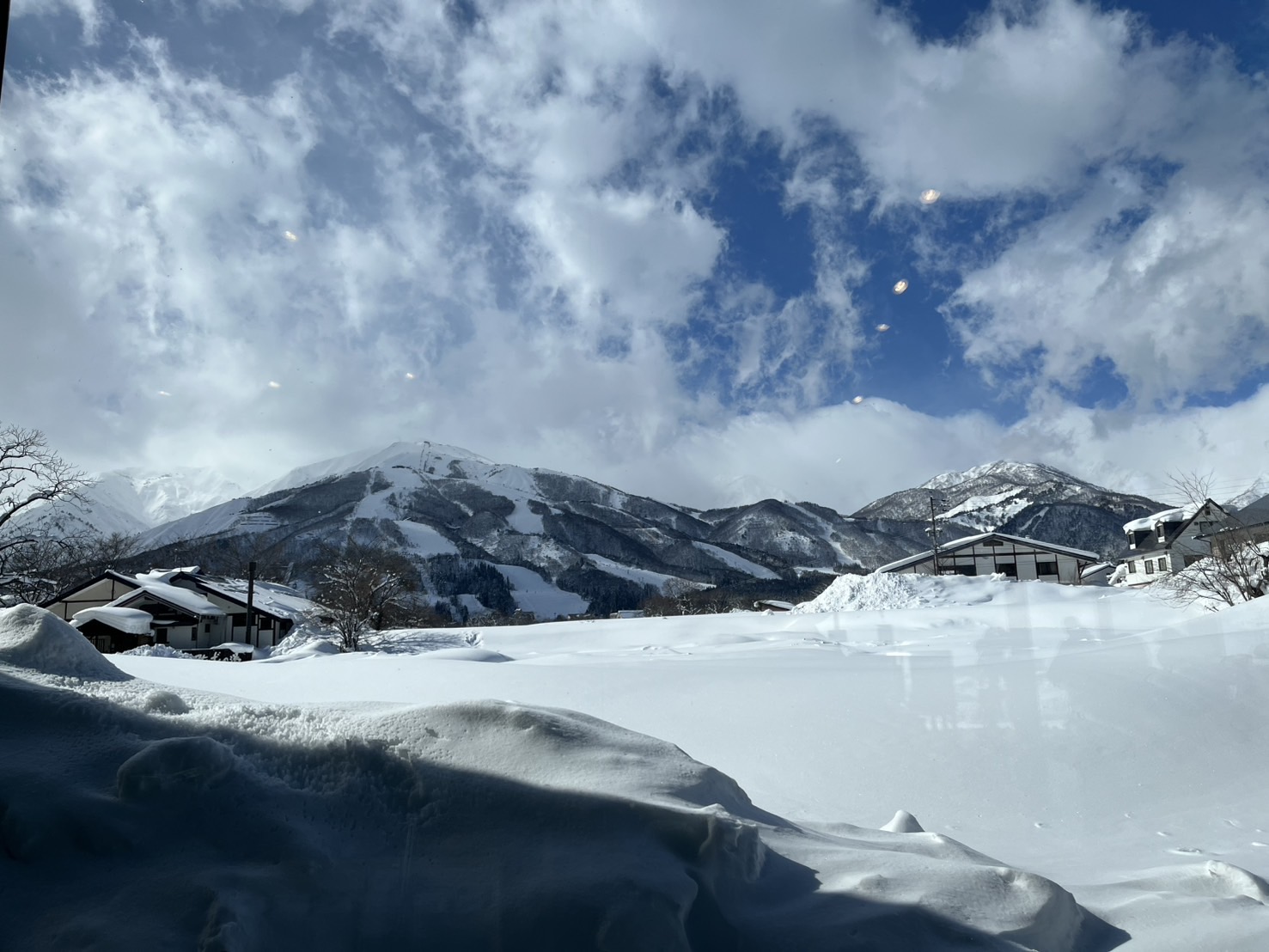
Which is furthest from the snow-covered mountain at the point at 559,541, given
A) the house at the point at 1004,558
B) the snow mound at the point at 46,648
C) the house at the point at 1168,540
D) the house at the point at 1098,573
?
the snow mound at the point at 46,648

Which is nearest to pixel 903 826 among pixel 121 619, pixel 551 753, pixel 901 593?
pixel 551 753

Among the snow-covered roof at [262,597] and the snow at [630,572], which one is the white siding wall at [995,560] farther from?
the snow at [630,572]

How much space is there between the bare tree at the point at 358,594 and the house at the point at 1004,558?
2649 centimetres

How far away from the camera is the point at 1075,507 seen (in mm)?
71562

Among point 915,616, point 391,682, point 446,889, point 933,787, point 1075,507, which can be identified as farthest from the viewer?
point 1075,507

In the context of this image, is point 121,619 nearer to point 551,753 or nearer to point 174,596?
point 174,596

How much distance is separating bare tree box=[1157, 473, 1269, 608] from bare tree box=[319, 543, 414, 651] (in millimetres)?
21340

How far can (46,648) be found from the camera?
9.82 ft

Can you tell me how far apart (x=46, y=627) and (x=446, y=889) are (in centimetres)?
231

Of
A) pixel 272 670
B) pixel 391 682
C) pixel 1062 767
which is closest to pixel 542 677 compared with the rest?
pixel 391 682

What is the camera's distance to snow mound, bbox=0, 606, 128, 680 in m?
2.90

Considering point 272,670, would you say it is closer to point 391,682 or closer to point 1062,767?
point 391,682

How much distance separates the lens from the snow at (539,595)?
4085 inches

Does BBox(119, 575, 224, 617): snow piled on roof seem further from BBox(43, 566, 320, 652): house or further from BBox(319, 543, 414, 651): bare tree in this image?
BBox(319, 543, 414, 651): bare tree
